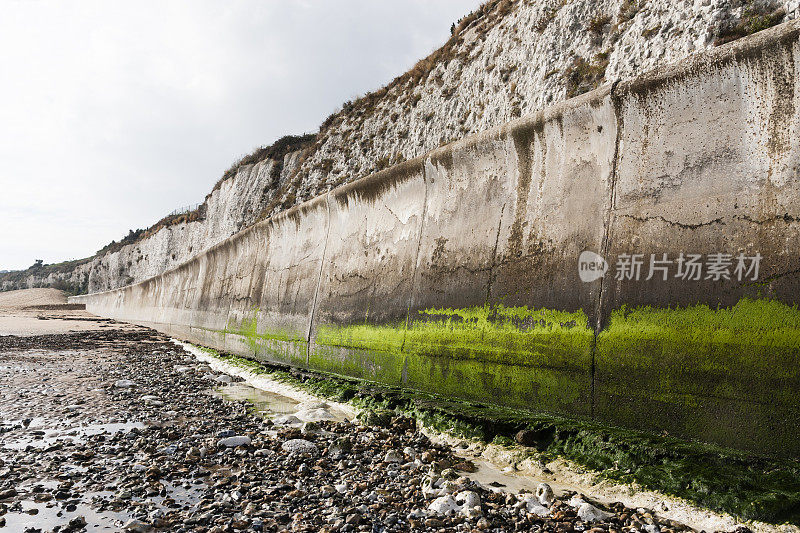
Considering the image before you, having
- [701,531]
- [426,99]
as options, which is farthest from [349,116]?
[701,531]

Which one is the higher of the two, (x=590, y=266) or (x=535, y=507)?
(x=590, y=266)

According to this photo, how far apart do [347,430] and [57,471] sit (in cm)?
226

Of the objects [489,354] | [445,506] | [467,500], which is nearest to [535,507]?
[467,500]

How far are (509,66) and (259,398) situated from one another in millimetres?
8255

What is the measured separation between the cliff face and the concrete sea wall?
A: 2420mm

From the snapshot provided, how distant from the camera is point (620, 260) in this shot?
3.71m

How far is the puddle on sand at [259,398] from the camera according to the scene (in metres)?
5.54

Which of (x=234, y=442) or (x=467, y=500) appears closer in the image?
(x=467, y=500)

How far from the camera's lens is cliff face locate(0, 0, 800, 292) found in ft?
19.7

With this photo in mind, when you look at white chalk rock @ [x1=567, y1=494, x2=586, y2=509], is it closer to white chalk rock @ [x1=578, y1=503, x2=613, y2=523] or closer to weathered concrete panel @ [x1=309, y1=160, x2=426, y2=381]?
white chalk rock @ [x1=578, y1=503, x2=613, y2=523]

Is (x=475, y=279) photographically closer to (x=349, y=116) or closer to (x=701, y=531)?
(x=701, y=531)

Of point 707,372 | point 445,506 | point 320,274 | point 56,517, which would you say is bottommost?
point 56,517

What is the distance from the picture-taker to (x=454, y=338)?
200 inches

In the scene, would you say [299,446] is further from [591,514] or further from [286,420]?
[591,514]
